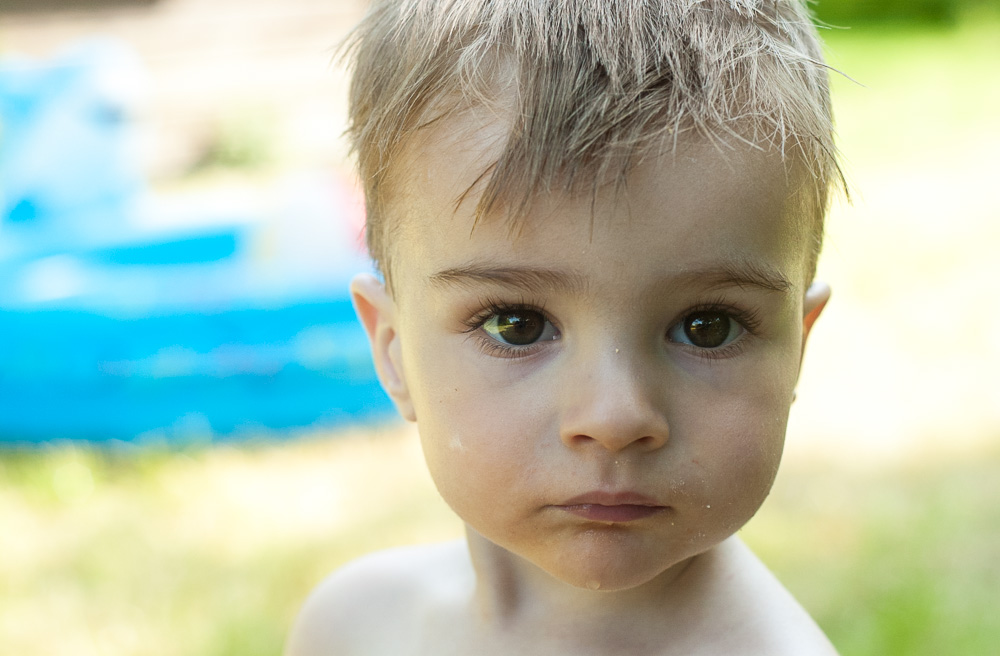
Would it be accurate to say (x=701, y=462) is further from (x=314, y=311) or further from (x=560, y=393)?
(x=314, y=311)

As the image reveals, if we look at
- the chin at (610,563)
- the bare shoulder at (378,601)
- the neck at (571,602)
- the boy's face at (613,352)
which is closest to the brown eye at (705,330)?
the boy's face at (613,352)

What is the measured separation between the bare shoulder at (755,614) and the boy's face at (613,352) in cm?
19

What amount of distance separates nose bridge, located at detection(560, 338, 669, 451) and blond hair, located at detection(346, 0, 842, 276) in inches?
7.1

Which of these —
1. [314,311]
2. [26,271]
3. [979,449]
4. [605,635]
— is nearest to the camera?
[605,635]

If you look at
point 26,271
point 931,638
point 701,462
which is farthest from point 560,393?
point 26,271

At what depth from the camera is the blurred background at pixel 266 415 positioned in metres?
3.00

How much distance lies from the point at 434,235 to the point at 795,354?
1.45 ft

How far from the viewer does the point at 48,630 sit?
117 inches

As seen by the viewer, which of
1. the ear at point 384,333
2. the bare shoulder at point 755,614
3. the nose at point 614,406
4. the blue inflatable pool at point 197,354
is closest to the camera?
the nose at point 614,406

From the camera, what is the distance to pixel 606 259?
1.11 metres

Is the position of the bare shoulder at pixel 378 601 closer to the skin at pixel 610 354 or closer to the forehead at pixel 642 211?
the skin at pixel 610 354

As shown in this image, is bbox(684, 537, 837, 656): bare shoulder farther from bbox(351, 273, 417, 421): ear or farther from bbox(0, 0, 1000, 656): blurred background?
bbox(0, 0, 1000, 656): blurred background

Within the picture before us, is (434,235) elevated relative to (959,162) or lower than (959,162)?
lower

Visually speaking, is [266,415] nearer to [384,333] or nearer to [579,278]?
[384,333]
